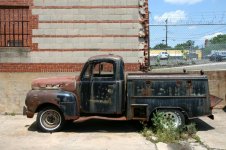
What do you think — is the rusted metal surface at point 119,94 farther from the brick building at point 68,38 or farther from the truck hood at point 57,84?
the brick building at point 68,38

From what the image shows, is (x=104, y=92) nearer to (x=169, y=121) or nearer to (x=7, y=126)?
(x=169, y=121)

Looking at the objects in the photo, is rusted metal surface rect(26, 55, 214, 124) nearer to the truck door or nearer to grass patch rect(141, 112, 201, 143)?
the truck door

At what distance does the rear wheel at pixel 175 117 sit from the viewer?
1007cm

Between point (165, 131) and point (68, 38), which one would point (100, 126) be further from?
point (68, 38)

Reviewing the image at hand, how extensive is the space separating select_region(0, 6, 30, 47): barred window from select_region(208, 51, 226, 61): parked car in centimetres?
1730

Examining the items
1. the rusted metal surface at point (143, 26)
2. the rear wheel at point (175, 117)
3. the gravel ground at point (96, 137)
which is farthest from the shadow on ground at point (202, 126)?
the rusted metal surface at point (143, 26)

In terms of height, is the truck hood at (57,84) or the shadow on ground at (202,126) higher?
the truck hood at (57,84)

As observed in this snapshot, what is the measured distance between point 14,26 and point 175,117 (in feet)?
24.4

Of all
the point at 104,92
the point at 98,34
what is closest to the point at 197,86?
the point at 104,92

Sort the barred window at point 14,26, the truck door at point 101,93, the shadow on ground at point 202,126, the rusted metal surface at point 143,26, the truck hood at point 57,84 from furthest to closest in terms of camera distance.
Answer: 1. the barred window at point 14,26
2. the rusted metal surface at point 143,26
3. the shadow on ground at point 202,126
4. the truck hood at point 57,84
5. the truck door at point 101,93

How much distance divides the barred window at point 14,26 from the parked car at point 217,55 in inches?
681

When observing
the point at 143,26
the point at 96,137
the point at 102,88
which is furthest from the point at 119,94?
the point at 143,26

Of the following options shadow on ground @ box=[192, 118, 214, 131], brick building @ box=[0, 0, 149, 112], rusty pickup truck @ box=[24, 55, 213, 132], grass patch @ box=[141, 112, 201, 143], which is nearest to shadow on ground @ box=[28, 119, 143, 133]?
rusty pickup truck @ box=[24, 55, 213, 132]

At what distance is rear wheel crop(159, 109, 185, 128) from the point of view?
10.1 m
